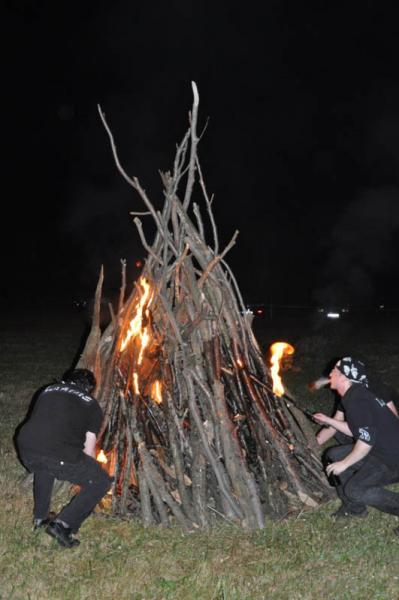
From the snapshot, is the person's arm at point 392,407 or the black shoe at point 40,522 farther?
the person's arm at point 392,407

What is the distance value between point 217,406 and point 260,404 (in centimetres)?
55

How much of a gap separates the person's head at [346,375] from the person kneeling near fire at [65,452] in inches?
74.2

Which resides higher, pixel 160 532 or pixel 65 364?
pixel 160 532

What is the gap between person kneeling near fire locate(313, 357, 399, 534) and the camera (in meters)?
5.21

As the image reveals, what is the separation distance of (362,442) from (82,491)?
214 cm

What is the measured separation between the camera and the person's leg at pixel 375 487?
17.4 feet

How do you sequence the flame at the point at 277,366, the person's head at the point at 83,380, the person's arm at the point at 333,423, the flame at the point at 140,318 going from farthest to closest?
the flame at the point at 277,366
the flame at the point at 140,318
the person's arm at the point at 333,423
the person's head at the point at 83,380

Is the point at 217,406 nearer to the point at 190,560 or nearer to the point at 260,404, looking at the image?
the point at 260,404

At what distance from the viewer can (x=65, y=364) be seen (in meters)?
15.1

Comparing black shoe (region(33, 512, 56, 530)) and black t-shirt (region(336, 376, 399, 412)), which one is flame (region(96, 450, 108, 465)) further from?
black t-shirt (region(336, 376, 399, 412))

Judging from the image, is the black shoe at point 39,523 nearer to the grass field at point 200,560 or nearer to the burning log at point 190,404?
the grass field at point 200,560

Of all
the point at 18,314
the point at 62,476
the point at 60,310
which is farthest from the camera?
the point at 60,310

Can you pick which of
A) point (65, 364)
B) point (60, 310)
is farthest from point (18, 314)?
point (65, 364)

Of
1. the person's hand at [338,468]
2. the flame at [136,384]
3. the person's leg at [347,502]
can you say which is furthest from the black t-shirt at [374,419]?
the flame at [136,384]
